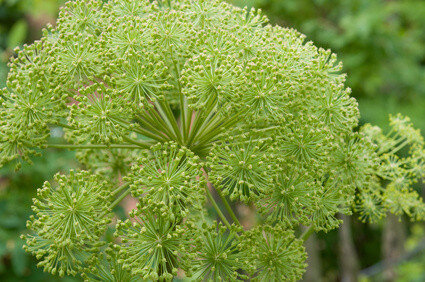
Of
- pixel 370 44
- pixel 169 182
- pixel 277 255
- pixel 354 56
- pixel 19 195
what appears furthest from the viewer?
pixel 370 44

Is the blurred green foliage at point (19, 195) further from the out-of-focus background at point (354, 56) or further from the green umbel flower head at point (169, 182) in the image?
the green umbel flower head at point (169, 182)

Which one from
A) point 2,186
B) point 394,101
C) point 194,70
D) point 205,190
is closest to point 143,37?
point 194,70

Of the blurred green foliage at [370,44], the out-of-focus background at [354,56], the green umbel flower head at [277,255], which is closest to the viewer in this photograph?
the green umbel flower head at [277,255]

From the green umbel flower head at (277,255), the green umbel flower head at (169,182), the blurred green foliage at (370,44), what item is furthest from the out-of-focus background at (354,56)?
the green umbel flower head at (277,255)

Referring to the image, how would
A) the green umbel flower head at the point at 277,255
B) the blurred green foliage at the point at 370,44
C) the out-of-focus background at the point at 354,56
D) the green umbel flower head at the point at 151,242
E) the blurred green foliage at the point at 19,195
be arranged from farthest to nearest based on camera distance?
the blurred green foliage at the point at 370,44
the out-of-focus background at the point at 354,56
the blurred green foliage at the point at 19,195
the green umbel flower head at the point at 277,255
the green umbel flower head at the point at 151,242

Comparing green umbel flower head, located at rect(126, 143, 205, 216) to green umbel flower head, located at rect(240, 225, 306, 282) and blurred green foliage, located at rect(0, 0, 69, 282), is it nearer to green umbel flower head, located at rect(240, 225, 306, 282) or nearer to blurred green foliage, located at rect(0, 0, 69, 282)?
green umbel flower head, located at rect(240, 225, 306, 282)

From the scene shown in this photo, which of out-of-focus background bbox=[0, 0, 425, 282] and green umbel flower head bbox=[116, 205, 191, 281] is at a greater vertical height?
out-of-focus background bbox=[0, 0, 425, 282]

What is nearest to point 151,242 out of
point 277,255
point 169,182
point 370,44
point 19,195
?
point 169,182

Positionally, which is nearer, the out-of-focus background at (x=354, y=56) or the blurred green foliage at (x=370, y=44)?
the out-of-focus background at (x=354, y=56)

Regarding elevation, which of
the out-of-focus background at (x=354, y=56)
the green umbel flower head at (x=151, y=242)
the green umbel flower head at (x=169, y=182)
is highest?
the out-of-focus background at (x=354, y=56)

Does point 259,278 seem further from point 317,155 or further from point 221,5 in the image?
point 221,5

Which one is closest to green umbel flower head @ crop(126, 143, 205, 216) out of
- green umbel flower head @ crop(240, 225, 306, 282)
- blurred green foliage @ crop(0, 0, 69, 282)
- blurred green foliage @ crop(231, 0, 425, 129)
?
green umbel flower head @ crop(240, 225, 306, 282)

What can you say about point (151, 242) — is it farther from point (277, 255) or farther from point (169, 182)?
point (277, 255)

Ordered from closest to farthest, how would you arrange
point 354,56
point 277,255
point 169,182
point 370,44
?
point 169,182 → point 277,255 → point 354,56 → point 370,44
